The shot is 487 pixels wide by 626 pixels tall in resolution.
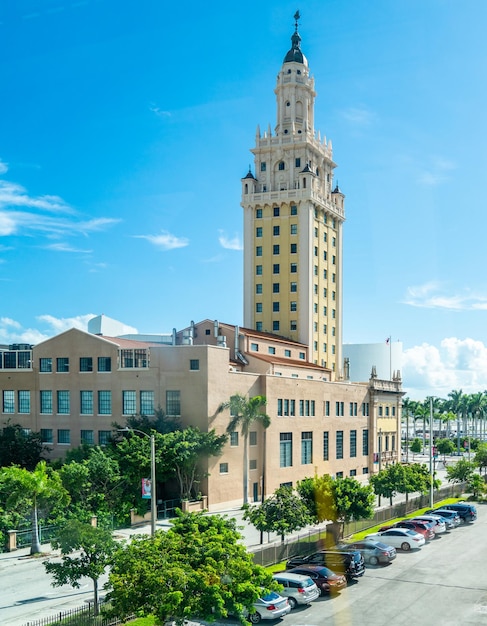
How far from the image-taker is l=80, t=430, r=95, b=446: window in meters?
68.7

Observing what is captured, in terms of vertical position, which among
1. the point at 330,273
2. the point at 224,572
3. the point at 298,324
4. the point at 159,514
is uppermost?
the point at 330,273

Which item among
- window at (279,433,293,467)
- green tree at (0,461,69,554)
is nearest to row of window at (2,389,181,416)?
window at (279,433,293,467)

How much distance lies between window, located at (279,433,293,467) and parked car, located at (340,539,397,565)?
27.8 m

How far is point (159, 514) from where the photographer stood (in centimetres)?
6034

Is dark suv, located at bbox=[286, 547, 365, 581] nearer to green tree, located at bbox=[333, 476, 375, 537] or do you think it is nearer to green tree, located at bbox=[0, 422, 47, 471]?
green tree, located at bbox=[333, 476, 375, 537]

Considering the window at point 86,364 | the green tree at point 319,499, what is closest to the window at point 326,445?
the window at point 86,364

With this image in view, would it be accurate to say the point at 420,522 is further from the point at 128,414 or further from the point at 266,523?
the point at 128,414

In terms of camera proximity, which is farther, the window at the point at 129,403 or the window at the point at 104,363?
the window at the point at 104,363

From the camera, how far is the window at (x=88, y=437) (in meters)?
68.7

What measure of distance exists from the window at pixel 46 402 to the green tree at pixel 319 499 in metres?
31.0

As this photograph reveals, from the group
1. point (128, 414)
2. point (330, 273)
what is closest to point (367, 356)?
point (330, 273)

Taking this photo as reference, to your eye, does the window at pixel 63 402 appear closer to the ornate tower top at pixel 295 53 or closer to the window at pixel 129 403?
the window at pixel 129 403

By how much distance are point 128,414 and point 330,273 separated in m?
46.9

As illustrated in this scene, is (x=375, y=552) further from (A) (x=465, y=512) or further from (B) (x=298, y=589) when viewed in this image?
(A) (x=465, y=512)
